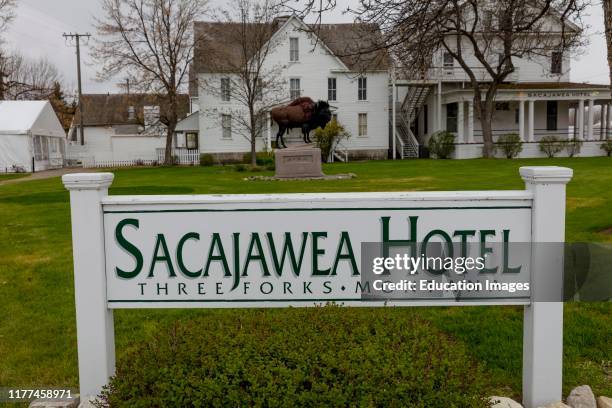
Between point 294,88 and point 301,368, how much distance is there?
37.8 metres

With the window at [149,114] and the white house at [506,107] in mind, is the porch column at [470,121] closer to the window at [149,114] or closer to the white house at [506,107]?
the white house at [506,107]

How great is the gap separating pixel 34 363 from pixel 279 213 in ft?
8.29

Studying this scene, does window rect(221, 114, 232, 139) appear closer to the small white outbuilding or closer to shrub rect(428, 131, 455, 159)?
the small white outbuilding

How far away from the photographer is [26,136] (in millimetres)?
36094

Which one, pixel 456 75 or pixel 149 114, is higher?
pixel 456 75

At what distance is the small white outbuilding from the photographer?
118 feet

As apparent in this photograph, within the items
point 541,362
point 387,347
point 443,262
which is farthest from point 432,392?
point 541,362

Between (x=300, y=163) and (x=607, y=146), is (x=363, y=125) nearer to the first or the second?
(x=607, y=146)

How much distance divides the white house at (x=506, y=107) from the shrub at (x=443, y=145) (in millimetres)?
523

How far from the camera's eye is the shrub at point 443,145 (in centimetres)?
3669

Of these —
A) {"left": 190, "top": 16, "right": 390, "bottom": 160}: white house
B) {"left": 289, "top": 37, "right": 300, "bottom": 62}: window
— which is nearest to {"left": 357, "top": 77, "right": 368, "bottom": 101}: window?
{"left": 190, "top": 16, "right": 390, "bottom": 160}: white house

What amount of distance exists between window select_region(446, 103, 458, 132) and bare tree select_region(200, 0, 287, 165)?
11286 mm

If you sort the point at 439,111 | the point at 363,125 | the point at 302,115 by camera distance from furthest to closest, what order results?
the point at 363,125
the point at 439,111
the point at 302,115

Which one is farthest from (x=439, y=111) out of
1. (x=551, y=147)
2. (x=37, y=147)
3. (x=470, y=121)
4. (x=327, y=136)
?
(x=37, y=147)
